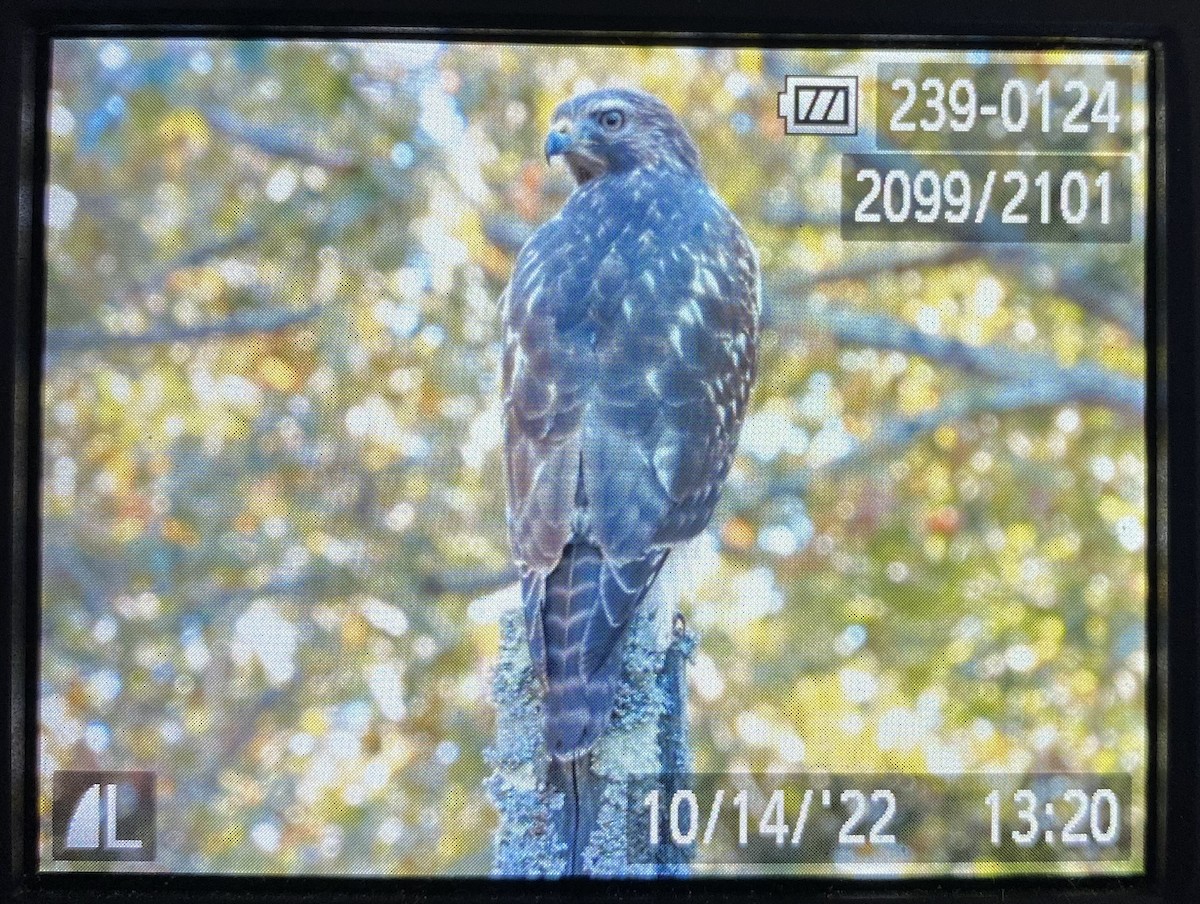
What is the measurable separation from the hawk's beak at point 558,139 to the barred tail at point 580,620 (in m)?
0.41

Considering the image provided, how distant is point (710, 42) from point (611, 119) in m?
0.13

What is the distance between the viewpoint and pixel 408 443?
1.22 meters

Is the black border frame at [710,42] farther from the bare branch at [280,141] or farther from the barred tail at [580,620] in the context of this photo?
the barred tail at [580,620]

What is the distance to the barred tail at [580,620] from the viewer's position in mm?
1206

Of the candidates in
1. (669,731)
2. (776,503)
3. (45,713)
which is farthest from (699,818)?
(45,713)

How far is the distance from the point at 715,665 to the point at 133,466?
2.13 feet

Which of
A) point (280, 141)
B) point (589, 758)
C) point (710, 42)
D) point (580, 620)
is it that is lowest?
point (589, 758)

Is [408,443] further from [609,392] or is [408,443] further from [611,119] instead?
[611,119]

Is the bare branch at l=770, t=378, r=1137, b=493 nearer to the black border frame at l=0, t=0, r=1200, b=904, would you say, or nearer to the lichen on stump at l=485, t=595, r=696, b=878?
the black border frame at l=0, t=0, r=1200, b=904

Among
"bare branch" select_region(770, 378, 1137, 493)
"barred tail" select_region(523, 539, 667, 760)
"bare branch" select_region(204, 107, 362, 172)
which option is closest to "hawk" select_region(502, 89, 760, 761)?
"barred tail" select_region(523, 539, 667, 760)

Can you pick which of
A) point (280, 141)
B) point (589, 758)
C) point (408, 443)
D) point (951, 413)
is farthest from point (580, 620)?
point (280, 141)

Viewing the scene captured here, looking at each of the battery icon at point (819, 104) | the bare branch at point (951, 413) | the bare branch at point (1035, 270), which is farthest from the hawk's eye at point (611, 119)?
the bare branch at point (951, 413)

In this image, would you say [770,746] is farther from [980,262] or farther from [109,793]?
[109,793]

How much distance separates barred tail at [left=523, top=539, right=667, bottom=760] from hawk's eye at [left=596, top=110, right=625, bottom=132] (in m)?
0.44
